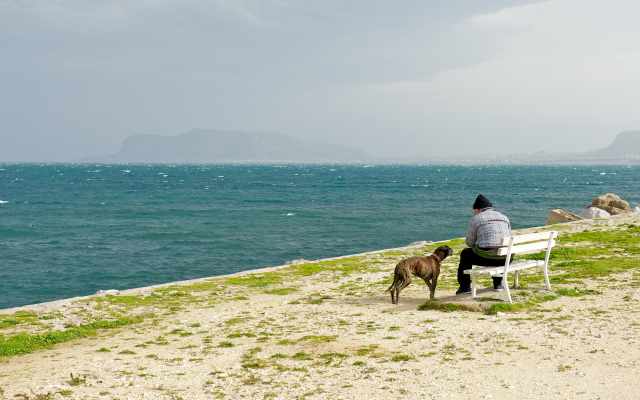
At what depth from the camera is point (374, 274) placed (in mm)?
13055

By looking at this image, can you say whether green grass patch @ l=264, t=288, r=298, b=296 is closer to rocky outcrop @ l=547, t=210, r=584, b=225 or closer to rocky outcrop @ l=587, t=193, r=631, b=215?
rocky outcrop @ l=547, t=210, r=584, b=225

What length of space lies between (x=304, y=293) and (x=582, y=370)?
21.7ft

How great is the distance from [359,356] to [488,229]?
3.67 m

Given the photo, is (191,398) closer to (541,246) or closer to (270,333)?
(270,333)

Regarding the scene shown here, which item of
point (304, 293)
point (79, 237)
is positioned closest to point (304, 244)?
point (79, 237)

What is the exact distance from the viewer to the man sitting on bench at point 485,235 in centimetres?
869

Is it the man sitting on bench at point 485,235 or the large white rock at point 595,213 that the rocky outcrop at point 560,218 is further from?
the man sitting on bench at point 485,235

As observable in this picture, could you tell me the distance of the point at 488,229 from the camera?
870 centimetres

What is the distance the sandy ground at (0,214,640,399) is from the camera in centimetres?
541

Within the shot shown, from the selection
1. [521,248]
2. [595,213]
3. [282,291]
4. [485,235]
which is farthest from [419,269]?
[595,213]

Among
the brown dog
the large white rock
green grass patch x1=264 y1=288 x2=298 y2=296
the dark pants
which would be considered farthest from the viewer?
the large white rock

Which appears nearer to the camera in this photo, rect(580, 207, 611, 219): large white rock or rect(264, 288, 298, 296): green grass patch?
rect(264, 288, 298, 296): green grass patch

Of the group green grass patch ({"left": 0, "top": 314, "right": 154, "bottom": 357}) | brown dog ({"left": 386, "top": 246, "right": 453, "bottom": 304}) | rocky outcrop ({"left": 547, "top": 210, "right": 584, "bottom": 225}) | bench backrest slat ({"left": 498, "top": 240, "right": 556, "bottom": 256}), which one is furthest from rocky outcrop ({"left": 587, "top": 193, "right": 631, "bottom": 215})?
green grass patch ({"left": 0, "top": 314, "right": 154, "bottom": 357})

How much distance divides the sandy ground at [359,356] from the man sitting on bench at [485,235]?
1.16 metres
